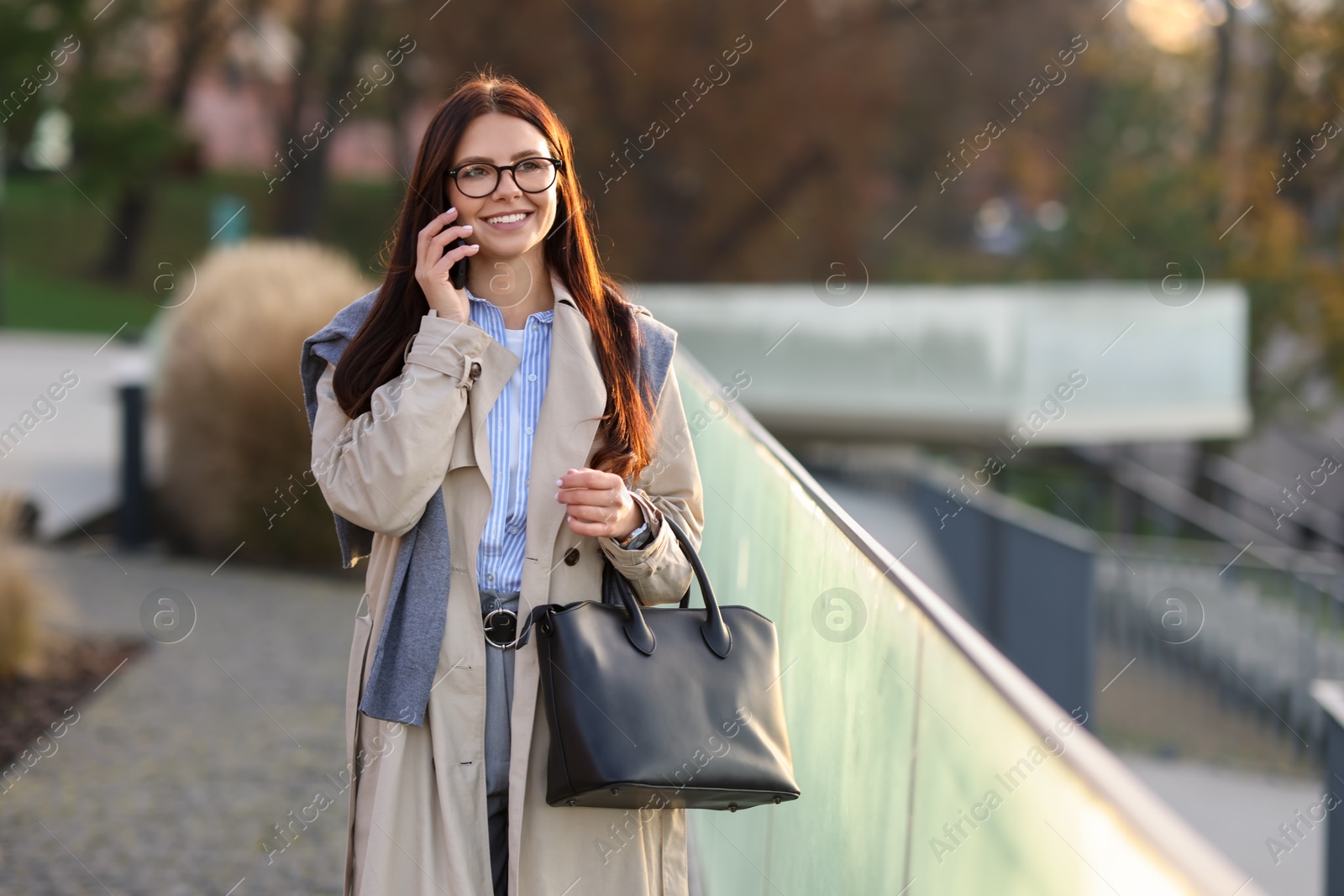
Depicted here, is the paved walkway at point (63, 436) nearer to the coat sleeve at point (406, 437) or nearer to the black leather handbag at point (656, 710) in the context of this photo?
the coat sleeve at point (406, 437)

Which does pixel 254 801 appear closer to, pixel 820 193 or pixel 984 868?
pixel 984 868

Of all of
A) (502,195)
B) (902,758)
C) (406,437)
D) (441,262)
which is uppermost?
(502,195)

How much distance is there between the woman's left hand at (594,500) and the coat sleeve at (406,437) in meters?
0.24

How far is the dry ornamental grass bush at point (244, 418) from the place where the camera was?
36.8ft

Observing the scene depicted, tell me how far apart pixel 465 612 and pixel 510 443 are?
0.32 metres

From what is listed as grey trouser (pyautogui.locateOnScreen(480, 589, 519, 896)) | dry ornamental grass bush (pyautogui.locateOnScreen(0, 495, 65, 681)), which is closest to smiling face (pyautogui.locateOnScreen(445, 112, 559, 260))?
grey trouser (pyautogui.locateOnScreen(480, 589, 519, 896))

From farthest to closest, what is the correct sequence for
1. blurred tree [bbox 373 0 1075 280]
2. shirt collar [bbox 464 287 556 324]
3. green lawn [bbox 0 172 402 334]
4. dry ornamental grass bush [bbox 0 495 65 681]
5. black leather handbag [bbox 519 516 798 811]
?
1. green lawn [bbox 0 172 402 334]
2. blurred tree [bbox 373 0 1075 280]
3. dry ornamental grass bush [bbox 0 495 65 681]
4. shirt collar [bbox 464 287 556 324]
5. black leather handbag [bbox 519 516 798 811]

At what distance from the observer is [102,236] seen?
4128cm

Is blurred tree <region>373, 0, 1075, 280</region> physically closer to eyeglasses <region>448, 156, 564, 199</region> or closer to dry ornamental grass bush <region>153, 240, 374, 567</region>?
dry ornamental grass bush <region>153, 240, 374, 567</region>

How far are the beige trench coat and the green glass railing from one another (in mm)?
309

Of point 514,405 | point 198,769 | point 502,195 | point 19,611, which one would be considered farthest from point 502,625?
point 19,611

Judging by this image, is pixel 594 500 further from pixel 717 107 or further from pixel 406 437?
pixel 717 107

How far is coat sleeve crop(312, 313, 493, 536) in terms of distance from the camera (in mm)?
2471

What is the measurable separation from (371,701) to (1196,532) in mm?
23979
